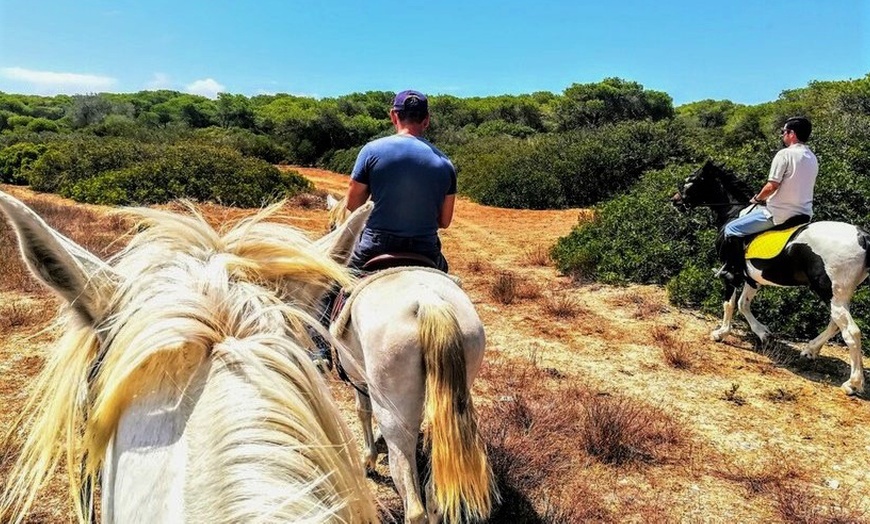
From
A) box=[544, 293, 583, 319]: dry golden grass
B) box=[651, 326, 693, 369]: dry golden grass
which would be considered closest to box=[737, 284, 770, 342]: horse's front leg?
box=[651, 326, 693, 369]: dry golden grass

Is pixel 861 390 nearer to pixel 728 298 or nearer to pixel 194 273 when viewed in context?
pixel 728 298

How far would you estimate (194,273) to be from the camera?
3.65 feet

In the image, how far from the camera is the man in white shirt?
514 centimetres

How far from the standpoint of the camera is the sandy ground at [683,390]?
358 centimetres

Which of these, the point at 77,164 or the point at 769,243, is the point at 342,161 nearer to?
the point at 77,164

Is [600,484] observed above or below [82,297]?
below

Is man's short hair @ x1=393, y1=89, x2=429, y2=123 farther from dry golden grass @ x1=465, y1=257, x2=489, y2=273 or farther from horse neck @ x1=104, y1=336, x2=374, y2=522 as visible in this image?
dry golden grass @ x1=465, y1=257, x2=489, y2=273

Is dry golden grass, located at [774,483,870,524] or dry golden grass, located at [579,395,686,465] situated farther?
dry golden grass, located at [579,395,686,465]

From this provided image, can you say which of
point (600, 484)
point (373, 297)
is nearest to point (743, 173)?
point (600, 484)

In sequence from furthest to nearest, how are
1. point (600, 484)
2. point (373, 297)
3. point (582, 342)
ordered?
point (582, 342) < point (600, 484) < point (373, 297)

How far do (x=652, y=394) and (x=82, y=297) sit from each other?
200 inches

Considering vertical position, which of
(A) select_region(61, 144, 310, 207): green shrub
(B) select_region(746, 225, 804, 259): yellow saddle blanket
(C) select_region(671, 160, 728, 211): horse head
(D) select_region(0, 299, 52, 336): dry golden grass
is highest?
(C) select_region(671, 160, 728, 211): horse head

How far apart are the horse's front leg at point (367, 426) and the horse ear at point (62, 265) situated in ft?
8.86

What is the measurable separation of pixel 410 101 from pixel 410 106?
1.1 inches
